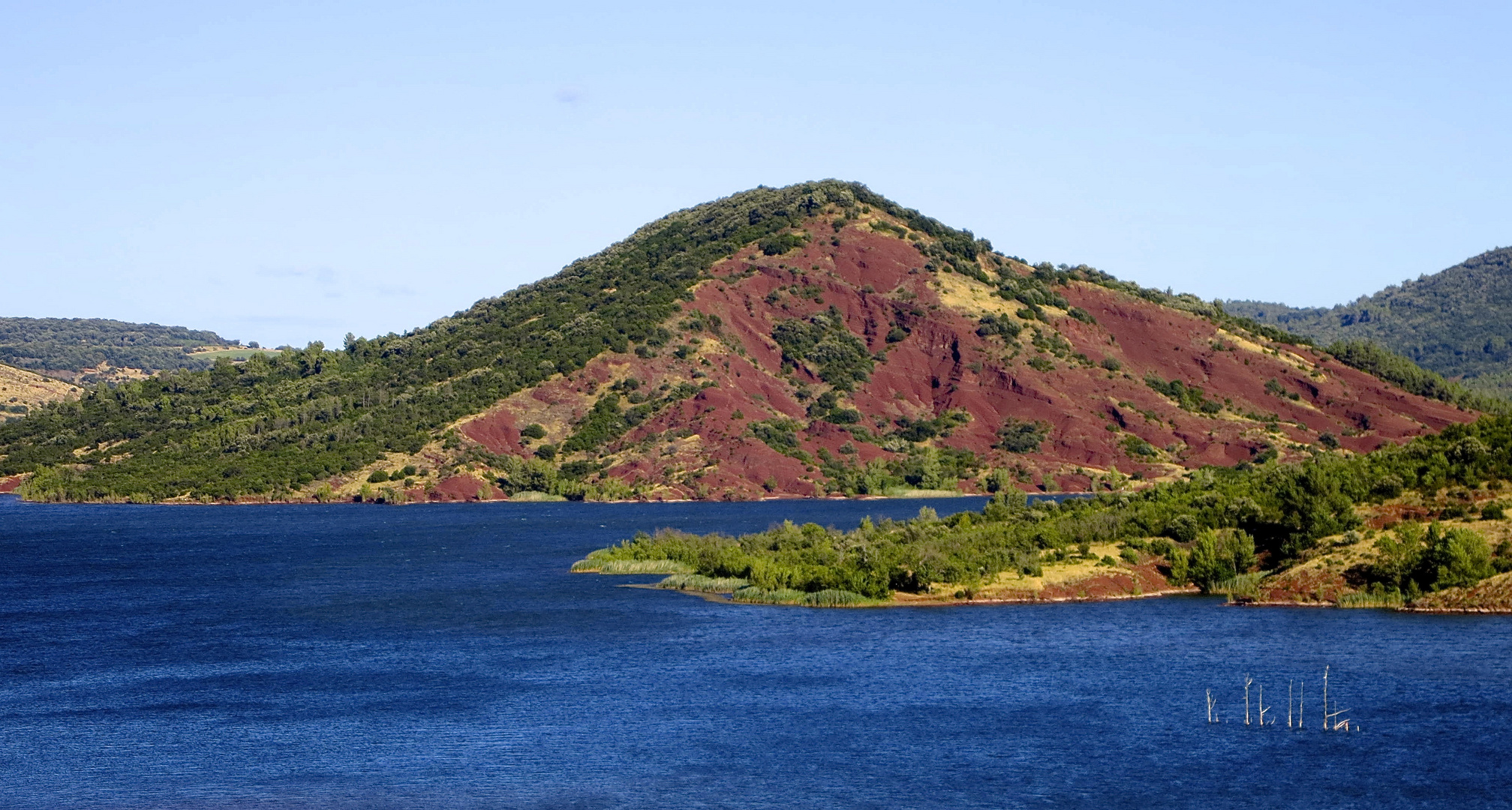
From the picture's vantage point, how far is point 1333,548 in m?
67.1

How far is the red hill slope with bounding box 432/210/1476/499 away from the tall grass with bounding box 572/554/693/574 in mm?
68824

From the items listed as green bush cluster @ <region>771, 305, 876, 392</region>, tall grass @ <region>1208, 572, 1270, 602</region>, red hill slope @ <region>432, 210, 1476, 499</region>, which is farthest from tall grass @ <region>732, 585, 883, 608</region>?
green bush cluster @ <region>771, 305, 876, 392</region>

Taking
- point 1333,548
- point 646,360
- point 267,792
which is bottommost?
point 267,792

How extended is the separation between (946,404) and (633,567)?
332ft

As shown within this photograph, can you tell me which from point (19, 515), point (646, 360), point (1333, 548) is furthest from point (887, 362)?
point (1333, 548)

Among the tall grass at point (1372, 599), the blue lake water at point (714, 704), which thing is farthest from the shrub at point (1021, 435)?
the tall grass at point (1372, 599)

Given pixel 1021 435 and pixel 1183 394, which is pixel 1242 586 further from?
pixel 1183 394

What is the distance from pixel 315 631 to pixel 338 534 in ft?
185

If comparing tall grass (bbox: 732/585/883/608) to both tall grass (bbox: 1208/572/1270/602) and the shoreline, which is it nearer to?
tall grass (bbox: 1208/572/1270/602)

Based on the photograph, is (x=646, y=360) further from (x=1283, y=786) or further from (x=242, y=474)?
(x=1283, y=786)

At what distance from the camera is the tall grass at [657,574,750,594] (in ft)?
251

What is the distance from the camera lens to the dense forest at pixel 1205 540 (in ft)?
211

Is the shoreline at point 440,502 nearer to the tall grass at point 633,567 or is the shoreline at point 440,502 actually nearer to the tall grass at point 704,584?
the tall grass at point 633,567

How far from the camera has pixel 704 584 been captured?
3051 inches
